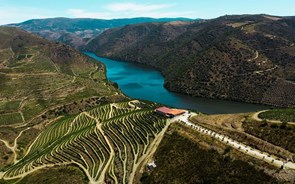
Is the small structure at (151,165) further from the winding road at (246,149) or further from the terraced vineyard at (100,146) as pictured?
the winding road at (246,149)

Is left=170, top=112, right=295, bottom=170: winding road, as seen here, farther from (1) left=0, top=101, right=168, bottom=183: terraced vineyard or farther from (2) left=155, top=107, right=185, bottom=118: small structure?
(1) left=0, top=101, right=168, bottom=183: terraced vineyard

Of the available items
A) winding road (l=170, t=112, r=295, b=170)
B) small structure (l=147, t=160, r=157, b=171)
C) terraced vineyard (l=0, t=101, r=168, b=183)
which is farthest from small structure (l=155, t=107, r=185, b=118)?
small structure (l=147, t=160, r=157, b=171)

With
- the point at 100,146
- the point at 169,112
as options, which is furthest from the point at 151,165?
the point at 169,112

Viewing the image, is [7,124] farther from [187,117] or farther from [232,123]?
[232,123]

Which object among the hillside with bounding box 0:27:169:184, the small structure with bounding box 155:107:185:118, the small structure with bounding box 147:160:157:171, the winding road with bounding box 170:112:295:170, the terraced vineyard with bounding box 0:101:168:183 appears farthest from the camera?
the small structure with bounding box 155:107:185:118

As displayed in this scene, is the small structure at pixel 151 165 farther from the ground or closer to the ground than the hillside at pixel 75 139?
farther from the ground

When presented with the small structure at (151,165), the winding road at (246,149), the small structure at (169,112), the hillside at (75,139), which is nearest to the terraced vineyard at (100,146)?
the hillside at (75,139)

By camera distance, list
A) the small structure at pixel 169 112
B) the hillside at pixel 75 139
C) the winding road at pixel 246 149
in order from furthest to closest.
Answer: the small structure at pixel 169 112, the hillside at pixel 75 139, the winding road at pixel 246 149

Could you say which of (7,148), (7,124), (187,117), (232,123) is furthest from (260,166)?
(7,124)
